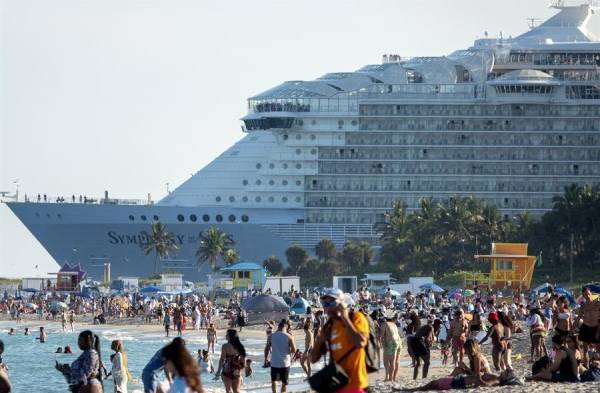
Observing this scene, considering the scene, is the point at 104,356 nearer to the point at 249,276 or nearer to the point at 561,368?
the point at 561,368

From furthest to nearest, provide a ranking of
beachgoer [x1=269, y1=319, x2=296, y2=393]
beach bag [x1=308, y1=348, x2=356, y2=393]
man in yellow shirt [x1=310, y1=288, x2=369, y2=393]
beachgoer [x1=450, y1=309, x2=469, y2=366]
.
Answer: beachgoer [x1=450, y1=309, x2=469, y2=366] → beachgoer [x1=269, y1=319, x2=296, y2=393] → man in yellow shirt [x1=310, y1=288, x2=369, y2=393] → beach bag [x1=308, y1=348, x2=356, y2=393]

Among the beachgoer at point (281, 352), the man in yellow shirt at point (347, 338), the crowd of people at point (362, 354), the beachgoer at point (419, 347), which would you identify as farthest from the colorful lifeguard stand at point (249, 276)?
the man in yellow shirt at point (347, 338)

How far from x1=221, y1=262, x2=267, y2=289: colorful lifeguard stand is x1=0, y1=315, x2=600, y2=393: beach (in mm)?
8738

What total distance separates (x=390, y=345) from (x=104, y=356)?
2370 centimetres

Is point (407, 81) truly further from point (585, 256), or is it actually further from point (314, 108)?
point (585, 256)

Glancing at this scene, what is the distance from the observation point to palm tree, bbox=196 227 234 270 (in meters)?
96.5

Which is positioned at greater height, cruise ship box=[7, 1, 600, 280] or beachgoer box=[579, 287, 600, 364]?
cruise ship box=[7, 1, 600, 280]

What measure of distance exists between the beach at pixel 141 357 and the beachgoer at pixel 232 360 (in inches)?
127

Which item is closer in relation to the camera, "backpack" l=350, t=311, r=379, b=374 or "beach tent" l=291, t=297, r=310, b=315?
"backpack" l=350, t=311, r=379, b=374

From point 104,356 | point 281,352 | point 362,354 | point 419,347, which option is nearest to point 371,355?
point 362,354

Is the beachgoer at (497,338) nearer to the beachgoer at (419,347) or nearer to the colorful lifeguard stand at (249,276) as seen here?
the beachgoer at (419,347)

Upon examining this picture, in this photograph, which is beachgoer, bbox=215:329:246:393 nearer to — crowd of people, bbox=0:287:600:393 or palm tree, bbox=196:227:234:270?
crowd of people, bbox=0:287:600:393

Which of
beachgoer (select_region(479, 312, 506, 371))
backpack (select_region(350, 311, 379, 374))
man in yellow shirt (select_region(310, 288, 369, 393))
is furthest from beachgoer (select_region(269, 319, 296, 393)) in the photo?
man in yellow shirt (select_region(310, 288, 369, 393))

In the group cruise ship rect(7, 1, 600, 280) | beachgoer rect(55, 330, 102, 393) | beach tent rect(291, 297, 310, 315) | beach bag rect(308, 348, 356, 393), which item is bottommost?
beach tent rect(291, 297, 310, 315)
